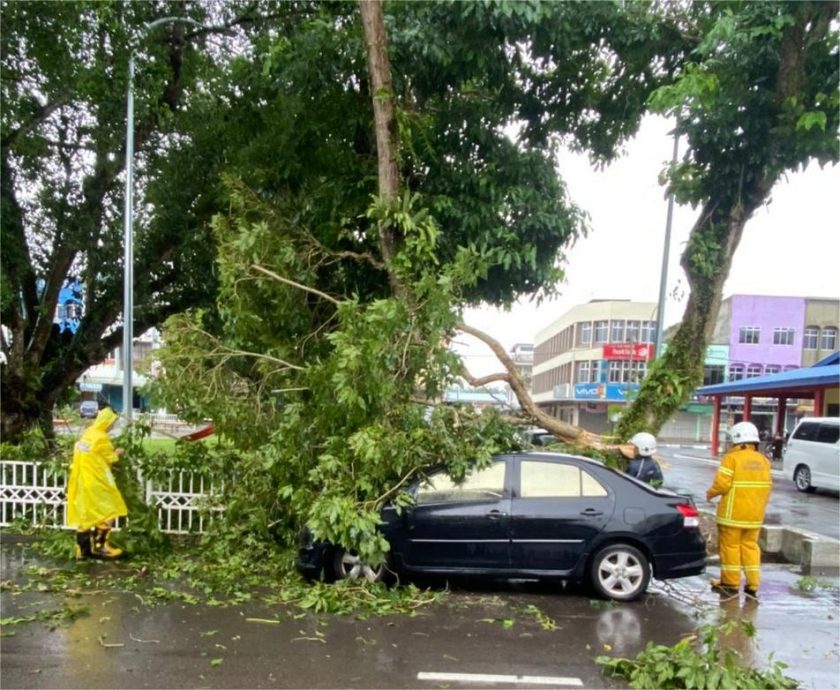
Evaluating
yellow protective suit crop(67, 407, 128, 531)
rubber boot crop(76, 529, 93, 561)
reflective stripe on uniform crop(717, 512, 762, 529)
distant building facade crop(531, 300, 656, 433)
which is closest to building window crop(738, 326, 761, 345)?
distant building facade crop(531, 300, 656, 433)

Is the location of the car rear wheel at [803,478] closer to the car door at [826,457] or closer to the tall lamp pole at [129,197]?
the car door at [826,457]

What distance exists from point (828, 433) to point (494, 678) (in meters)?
16.8

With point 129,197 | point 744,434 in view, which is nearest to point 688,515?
point 744,434

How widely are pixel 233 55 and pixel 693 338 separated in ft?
27.9

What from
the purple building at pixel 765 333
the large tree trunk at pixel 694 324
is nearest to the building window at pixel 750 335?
the purple building at pixel 765 333

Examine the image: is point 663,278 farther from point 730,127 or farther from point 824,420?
point 824,420

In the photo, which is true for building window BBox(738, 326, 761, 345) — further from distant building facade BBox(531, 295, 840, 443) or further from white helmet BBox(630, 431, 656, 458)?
white helmet BBox(630, 431, 656, 458)

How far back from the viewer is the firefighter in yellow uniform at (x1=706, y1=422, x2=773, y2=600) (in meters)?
6.92

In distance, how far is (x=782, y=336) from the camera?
26.6 metres

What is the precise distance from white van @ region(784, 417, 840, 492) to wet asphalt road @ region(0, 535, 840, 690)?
12509 millimetres

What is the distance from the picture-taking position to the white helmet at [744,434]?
23.3 feet

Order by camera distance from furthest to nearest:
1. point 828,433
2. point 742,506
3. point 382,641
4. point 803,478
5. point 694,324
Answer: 1. point 803,478
2. point 828,433
3. point 694,324
4. point 742,506
5. point 382,641

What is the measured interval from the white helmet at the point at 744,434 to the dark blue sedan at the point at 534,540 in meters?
1.04

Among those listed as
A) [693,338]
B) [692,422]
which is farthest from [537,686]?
[692,422]
